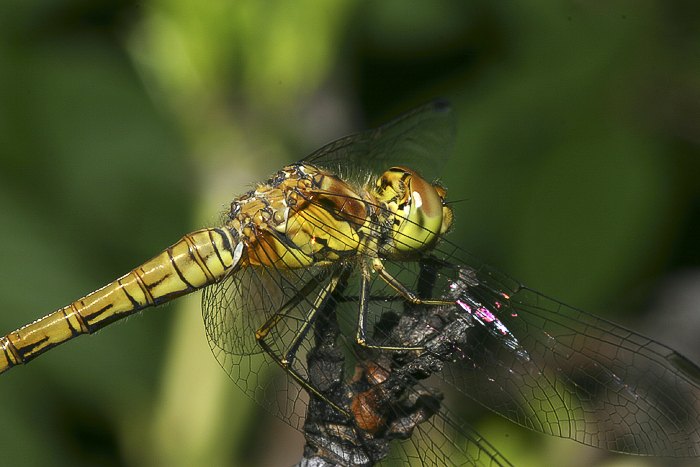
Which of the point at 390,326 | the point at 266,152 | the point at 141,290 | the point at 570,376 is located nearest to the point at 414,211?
the point at 390,326

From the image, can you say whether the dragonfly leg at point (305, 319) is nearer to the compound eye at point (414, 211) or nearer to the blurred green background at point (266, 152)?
the compound eye at point (414, 211)

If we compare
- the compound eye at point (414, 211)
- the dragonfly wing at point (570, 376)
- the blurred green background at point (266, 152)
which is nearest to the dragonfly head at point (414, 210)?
the compound eye at point (414, 211)

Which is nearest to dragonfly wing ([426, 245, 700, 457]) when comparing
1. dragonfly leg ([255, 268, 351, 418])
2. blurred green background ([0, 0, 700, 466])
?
dragonfly leg ([255, 268, 351, 418])

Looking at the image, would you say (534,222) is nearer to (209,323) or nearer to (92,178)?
(209,323)

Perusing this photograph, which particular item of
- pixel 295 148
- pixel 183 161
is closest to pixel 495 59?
pixel 295 148

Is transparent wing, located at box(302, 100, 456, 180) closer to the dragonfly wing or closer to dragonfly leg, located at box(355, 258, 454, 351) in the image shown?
dragonfly leg, located at box(355, 258, 454, 351)

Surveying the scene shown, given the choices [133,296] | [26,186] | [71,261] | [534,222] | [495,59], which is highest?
[495,59]
